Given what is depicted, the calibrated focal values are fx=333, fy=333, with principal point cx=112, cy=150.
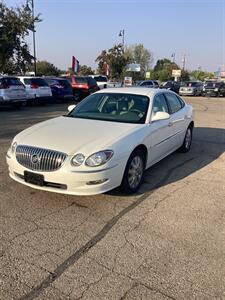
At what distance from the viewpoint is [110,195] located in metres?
4.78

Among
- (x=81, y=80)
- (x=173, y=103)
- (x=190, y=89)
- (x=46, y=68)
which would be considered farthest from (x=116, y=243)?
(x=46, y=68)

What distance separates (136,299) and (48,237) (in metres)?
1.29

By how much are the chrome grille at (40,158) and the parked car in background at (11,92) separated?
1080cm

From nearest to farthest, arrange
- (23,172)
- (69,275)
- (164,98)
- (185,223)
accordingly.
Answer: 1. (69,275)
2. (185,223)
3. (23,172)
4. (164,98)

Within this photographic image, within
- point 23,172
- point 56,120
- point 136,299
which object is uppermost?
point 56,120

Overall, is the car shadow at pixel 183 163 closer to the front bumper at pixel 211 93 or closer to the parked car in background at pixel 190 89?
the parked car in background at pixel 190 89

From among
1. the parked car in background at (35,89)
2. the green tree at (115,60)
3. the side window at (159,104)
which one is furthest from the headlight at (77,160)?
the green tree at (115,60)

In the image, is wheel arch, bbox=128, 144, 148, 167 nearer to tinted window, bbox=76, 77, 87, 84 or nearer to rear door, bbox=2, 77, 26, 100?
rear door, bbox=2, 77, 26, 100

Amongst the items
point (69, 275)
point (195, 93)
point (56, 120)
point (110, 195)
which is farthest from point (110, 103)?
point (195, 93)

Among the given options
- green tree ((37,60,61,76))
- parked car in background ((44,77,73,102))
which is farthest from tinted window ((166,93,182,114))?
green tree ((37,60,61,76))

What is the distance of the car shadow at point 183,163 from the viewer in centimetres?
548

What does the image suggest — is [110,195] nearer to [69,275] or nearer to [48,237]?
[48,237]

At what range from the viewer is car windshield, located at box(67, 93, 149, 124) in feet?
17.7

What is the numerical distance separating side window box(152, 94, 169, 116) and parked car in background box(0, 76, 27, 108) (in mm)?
10016
